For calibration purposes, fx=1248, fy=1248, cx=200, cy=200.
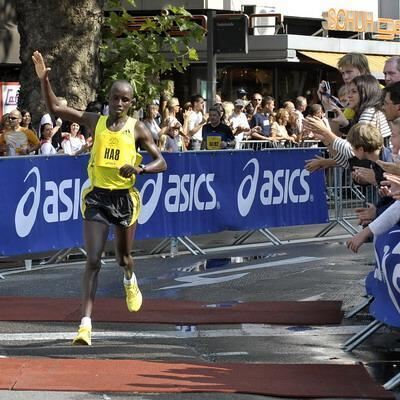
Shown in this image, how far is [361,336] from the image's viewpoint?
9.41 metres

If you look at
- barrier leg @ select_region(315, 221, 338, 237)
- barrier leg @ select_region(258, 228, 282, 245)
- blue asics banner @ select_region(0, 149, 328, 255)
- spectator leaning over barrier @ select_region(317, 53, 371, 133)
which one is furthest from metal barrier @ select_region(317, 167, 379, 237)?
spectator leaning over barrier @ select_region(317, 53, 371, 133)

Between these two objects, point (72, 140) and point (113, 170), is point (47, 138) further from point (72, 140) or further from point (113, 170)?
point (113, 170)

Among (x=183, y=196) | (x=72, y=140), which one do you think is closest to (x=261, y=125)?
(x=72, y=140)

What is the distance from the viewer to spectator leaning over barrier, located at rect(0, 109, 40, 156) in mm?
17203

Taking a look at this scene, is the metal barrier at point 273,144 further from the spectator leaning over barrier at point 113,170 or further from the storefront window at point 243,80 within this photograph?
the spectator leaning over barrier at point 113,170

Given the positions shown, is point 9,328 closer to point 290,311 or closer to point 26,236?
point 290,311

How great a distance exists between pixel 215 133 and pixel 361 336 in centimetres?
1045

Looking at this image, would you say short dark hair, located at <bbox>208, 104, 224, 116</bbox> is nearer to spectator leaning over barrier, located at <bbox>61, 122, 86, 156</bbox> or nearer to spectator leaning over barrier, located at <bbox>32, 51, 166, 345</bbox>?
spectator leaning over barrier, located at <bbox>61, 122, 86, 156</bbox>

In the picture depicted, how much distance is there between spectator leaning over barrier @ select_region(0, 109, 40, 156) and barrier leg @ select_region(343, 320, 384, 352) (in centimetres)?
859

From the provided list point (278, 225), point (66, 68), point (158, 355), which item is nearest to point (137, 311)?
point (158, 355)

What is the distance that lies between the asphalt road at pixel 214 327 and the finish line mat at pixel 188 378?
0.16m

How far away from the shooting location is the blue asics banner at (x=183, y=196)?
13.5m

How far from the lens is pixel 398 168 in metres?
8.10

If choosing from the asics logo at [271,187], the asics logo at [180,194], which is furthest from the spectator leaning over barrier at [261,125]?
the asics logo at [180,194]
